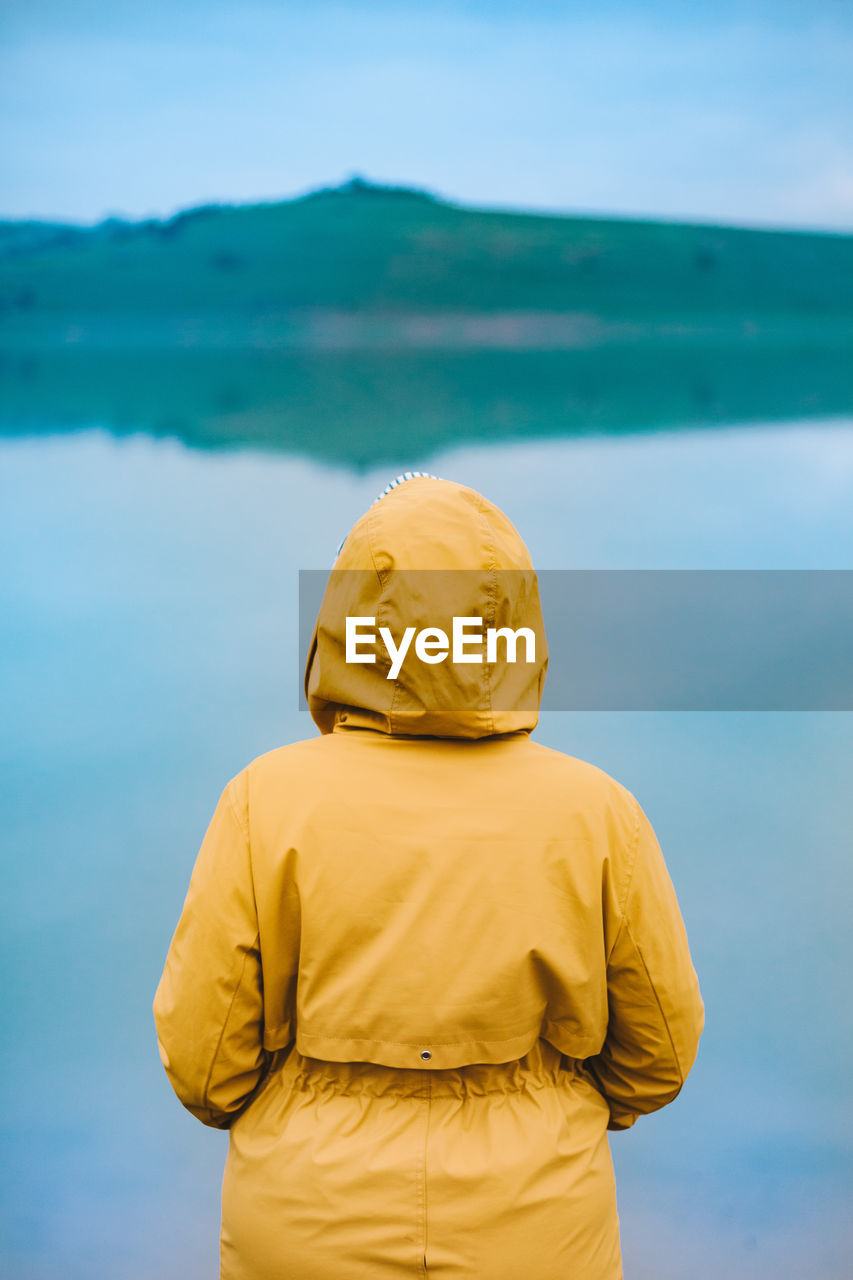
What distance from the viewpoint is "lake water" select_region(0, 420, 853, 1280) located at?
1.72m

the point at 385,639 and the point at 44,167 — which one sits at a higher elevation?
the point at 44,167

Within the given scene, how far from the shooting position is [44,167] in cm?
181

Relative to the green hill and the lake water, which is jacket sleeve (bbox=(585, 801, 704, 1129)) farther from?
the green hill

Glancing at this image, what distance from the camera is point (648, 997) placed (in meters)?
1.00

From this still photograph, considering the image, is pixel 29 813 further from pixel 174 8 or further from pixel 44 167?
pixel 174 8

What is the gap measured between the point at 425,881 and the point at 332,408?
1.12 meters

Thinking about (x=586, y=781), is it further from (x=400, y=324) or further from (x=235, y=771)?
(x=400, y=324)

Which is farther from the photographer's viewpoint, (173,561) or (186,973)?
(173,561)

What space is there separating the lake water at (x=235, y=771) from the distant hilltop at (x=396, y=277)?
0.20 m

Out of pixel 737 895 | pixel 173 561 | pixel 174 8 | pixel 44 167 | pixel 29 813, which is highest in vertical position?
pixel 174 8

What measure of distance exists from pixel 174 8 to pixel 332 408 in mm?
718

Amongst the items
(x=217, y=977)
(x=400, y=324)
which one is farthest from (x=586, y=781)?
(x=400, y=324)

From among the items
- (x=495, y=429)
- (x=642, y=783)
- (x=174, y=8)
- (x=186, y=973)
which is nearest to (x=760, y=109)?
(x=495, y=429)

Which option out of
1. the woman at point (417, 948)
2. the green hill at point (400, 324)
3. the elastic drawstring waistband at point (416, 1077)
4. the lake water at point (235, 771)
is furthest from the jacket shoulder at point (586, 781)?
the green hill at point (400, 324)
